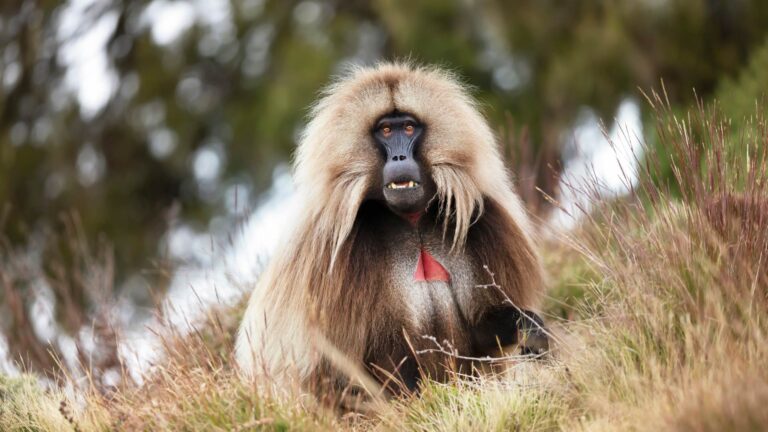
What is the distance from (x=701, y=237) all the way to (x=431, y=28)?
8008 mm

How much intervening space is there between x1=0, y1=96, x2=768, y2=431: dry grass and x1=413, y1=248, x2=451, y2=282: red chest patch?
0.65 meters

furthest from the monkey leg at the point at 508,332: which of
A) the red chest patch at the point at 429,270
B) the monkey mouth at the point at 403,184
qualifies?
the monkey mouth at the point at 403,184

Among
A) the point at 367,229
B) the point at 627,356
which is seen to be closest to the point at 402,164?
the point at 367,229

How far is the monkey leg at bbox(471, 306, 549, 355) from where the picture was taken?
4.70m

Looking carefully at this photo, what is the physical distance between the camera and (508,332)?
16.0 ft

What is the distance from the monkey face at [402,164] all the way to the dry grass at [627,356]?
806 millimetres

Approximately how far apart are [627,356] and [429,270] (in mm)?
1274

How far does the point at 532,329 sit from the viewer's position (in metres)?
4.73

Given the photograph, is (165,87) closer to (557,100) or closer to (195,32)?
(195,32)

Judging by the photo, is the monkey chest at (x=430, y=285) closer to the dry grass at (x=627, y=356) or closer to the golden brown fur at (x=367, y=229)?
the golden brown fur at (x=367, y=229)

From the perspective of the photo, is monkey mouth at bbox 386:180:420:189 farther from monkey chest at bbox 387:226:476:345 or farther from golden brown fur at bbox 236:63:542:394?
monkey chest at bbox 387:226:476:345

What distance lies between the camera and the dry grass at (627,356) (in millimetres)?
3725

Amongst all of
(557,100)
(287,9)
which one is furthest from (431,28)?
(287,9)

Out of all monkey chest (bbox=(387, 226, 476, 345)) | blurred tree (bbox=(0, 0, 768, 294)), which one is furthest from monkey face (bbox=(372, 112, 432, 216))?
blurred tree (bbox=(0, 0, 768, 294))
